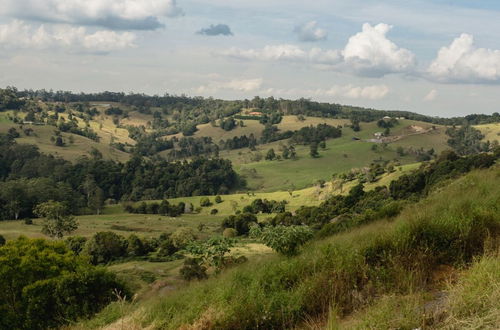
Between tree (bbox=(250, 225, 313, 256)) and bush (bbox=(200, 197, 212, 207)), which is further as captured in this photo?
bush (bbox=(200, 197, 212, 207))

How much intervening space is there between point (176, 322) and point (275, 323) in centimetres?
177

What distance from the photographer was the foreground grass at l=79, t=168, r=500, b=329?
7352 millimetres

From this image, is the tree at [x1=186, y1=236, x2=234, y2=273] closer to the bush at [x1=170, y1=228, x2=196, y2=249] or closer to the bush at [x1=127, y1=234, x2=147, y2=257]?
the bush at [x1=170, y1=228, x2=196, y2=249]

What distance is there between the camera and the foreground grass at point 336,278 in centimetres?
735

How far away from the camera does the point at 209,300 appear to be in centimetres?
815

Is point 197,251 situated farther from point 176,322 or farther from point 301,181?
point 301,181

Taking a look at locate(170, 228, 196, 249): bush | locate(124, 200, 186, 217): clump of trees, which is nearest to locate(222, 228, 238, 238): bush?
locate(170, 228, 196, 249): bush

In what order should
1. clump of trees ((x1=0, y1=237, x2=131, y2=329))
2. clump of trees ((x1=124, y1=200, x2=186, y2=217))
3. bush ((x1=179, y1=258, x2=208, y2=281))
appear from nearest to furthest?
bush ((x1=179, y1=258, x2=208, y2=281))
clump of trees ((x1=0, y1=237, x2=131, y2=329))
clump of trees ((x1=124, y1=200, x2=186, y2=217))

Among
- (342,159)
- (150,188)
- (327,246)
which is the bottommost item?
(150,188)

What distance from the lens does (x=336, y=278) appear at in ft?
25.9

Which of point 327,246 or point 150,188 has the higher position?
point 327,246

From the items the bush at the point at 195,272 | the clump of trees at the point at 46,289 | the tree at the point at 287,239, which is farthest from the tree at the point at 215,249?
the tree at the point at 287,239

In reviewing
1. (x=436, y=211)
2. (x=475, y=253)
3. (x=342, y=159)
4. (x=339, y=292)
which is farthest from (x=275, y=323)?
(x=342, y=159)

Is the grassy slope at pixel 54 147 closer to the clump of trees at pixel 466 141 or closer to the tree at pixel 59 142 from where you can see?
the tree at pixel 59 142
